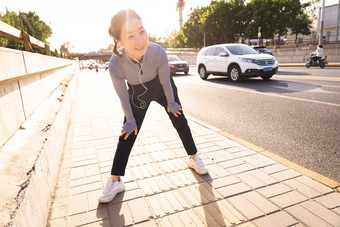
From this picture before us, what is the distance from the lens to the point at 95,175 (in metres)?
2.83

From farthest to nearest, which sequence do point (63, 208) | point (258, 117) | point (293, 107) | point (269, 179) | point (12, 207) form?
point (293, 107)
point (258, 117)
point (269, 179)
point (63, 208)
point (12, 207)

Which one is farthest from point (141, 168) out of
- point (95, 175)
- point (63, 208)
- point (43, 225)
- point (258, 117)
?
point (258, 117)

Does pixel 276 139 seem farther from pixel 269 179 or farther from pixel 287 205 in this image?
pixel 287 205

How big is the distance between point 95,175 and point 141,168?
1.87ft

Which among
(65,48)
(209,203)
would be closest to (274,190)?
(209,203)

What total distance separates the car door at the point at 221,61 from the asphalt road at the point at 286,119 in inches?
138

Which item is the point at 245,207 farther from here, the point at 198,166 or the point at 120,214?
the point at 120,214

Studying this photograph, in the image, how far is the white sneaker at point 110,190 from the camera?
228 centimetres

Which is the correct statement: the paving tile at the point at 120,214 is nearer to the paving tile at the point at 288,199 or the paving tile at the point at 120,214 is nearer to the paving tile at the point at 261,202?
the paving tile at the point at 261,202

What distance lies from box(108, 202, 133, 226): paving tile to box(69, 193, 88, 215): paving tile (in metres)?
0.26

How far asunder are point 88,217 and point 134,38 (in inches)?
65.5

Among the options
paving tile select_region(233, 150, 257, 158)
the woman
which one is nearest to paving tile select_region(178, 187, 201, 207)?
the woman

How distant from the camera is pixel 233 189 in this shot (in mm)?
2430

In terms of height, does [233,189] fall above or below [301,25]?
below
